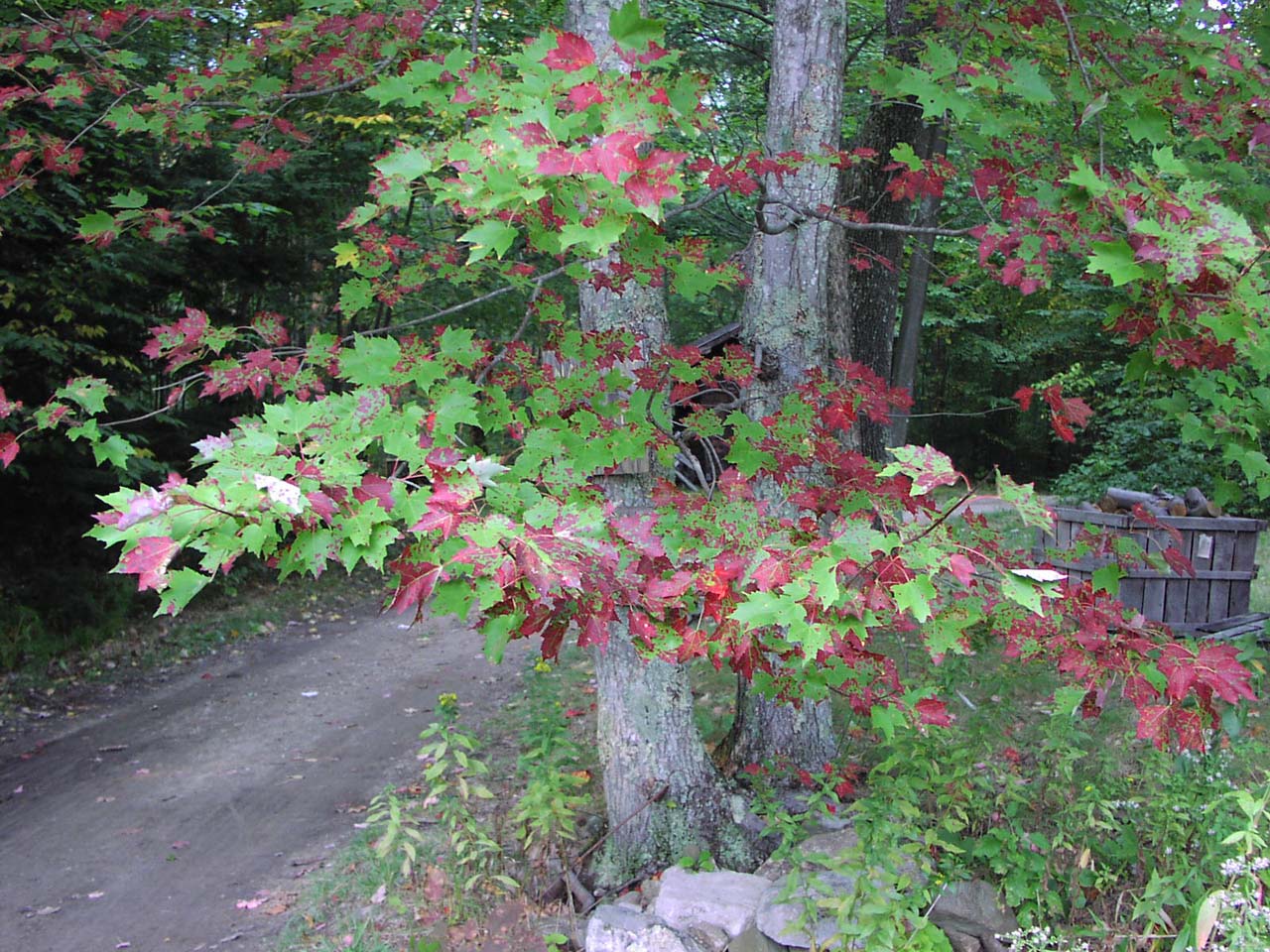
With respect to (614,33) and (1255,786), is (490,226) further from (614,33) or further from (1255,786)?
(1255,786)

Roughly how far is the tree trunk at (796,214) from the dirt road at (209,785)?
2.86 metres

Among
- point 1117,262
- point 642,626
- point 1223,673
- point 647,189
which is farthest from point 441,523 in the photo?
point 1223,673

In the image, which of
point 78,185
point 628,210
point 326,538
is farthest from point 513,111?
point 78,185

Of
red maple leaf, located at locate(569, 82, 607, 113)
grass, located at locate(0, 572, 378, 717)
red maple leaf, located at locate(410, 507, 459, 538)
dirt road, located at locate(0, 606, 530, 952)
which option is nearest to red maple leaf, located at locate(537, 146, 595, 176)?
red maple leaf, located at locate(569, 82, 607, 113)

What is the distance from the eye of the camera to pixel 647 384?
351cm

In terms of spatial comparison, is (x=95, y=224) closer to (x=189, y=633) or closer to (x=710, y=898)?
(x=710, y=898)

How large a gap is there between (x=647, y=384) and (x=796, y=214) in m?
1.32

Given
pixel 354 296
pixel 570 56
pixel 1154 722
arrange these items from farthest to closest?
pixel 354 296 → pixel 1154 722 → pixel 570 56

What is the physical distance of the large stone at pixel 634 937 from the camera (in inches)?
140

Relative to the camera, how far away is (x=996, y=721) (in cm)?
520

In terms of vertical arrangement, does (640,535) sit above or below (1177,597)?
above

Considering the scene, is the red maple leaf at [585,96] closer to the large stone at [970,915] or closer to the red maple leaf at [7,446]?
the red maple leaf at [7,446]

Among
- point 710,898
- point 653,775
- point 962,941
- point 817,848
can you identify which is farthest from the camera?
point 653,775

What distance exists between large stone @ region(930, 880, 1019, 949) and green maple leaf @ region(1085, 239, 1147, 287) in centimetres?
248
